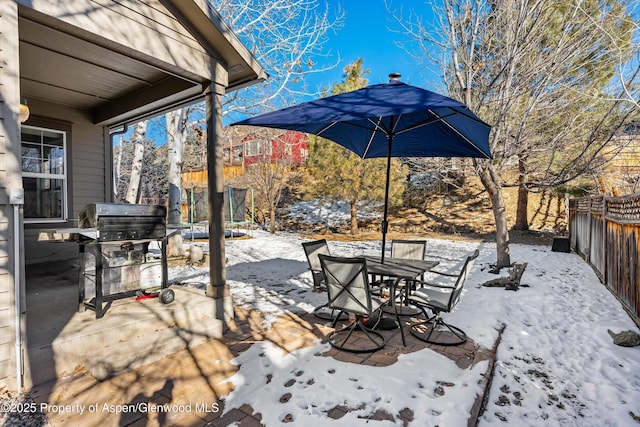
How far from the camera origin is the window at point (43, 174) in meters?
5.27

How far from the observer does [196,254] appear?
710 centimetres

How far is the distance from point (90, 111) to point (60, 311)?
4.01 metres

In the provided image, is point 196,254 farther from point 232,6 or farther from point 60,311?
point 232,6

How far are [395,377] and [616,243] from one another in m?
4.30

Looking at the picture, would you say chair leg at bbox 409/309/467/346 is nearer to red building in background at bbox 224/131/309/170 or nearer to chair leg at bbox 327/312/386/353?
chair leg at bbox 327/312/386/353

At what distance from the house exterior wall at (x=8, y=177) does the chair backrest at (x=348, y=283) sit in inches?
91.6

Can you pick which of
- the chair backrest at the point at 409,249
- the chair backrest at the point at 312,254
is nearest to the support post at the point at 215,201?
the chair backrest at the point at 312,254

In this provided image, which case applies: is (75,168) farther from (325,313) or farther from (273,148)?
(273,148)

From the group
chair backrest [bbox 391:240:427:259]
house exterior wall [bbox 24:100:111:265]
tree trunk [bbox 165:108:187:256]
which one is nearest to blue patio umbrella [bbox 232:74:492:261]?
chair backrest [bbox 391:240:427:259]

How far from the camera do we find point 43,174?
5.42 metres

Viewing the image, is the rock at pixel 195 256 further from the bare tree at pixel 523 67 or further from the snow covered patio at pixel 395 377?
the bare tree at pixel 523 67

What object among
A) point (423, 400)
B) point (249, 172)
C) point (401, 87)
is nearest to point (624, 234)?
point (401, 87)

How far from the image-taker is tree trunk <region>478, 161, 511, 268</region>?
6184 millimetres

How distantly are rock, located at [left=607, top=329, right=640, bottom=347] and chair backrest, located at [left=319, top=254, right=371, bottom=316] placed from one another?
253 centimetres
